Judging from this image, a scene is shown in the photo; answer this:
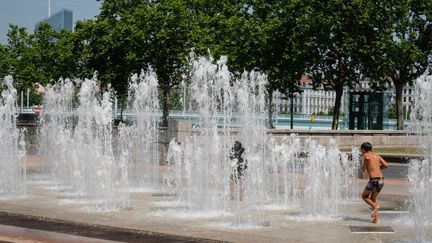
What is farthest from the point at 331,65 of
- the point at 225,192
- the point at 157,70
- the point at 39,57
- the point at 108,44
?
the point at 225,192

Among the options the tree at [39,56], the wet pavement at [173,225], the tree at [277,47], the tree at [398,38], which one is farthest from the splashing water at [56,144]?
the tree at [39,56]

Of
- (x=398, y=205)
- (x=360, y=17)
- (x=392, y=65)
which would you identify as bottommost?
(x=398, y=205)

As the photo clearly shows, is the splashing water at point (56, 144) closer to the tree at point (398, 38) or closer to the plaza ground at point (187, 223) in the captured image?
the plaza ground at point (187, 223)

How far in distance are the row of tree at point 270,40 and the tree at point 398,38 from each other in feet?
0.19

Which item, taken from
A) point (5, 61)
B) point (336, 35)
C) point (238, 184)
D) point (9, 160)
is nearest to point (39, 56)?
point (5, 61)

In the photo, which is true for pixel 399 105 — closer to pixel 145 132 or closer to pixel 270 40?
pixel 270 40

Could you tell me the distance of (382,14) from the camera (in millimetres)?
39594

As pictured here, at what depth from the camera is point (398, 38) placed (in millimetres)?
39781

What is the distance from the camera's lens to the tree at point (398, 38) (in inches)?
1522

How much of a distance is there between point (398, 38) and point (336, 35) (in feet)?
12.0

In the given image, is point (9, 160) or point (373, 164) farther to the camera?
point (9, 160)

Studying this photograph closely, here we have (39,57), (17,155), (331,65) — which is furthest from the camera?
(39,57)

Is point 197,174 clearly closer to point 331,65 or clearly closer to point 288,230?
point 288,230

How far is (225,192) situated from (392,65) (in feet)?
94.0
